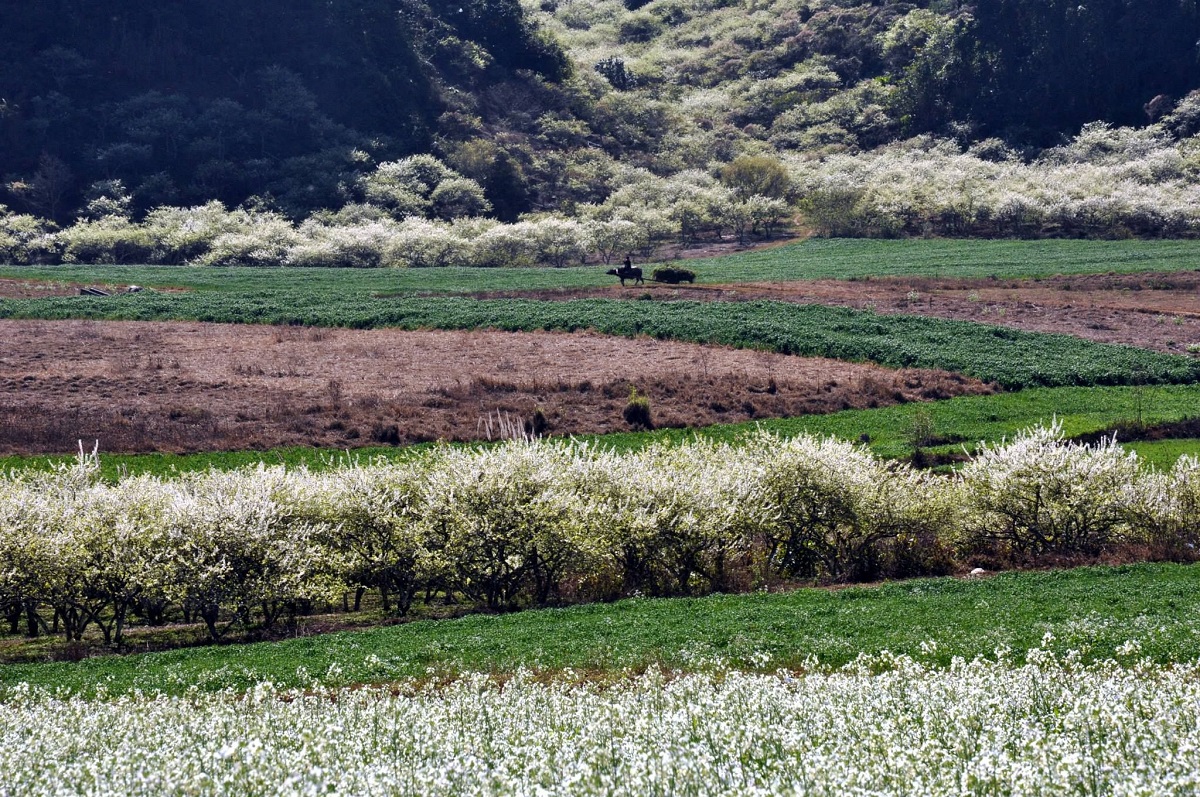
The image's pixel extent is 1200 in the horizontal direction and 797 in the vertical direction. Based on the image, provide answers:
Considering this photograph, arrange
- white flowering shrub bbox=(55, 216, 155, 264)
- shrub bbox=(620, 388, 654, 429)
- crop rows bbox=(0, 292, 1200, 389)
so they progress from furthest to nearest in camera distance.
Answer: white flowering shrub bbox=(55, 216, 155, 264) → crop rows bbox=(0, 292, 1200, 389) → shrub bbox=(620, 388, 654, 429)

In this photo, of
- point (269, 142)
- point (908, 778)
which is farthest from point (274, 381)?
point (269, 142)

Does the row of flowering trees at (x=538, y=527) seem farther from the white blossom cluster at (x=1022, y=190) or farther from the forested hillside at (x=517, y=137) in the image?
the white blossom cluster at (x=1022, y=190)

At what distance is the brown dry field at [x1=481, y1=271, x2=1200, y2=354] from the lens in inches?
2766

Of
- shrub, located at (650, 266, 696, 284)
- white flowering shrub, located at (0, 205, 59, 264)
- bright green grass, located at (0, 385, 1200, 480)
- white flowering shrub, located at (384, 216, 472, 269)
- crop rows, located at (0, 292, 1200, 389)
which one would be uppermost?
white flowering shrub, located at (0, 205, 59, 264)

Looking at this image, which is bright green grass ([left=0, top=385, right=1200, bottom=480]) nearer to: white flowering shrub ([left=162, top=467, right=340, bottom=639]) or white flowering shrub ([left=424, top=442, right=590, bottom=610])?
white flowering shrub ([left=424, top=442, right=590, bottom=610])

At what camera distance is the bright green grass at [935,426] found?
43500mm

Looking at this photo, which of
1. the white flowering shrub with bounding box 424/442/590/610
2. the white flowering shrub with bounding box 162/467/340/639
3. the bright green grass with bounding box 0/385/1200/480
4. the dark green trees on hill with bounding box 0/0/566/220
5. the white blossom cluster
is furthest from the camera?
the dark green trees on hill with bounding box 0/0/566/220

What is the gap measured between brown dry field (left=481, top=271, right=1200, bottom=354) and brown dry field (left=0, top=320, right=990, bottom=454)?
16765 mm

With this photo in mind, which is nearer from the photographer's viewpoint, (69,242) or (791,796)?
(791,796)

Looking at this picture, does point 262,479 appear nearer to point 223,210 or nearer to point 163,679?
point 163,679

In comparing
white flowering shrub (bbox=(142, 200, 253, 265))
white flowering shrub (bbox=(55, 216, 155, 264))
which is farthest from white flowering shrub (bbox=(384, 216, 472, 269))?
white flowering shrub (bbox=(55, 216, 155, 264))

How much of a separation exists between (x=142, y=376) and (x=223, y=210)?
82.4 m

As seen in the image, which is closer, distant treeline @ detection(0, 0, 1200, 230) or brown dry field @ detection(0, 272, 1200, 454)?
brown dry field @ detection(0, 272, 1200, 454)

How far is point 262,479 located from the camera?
97.9ft
